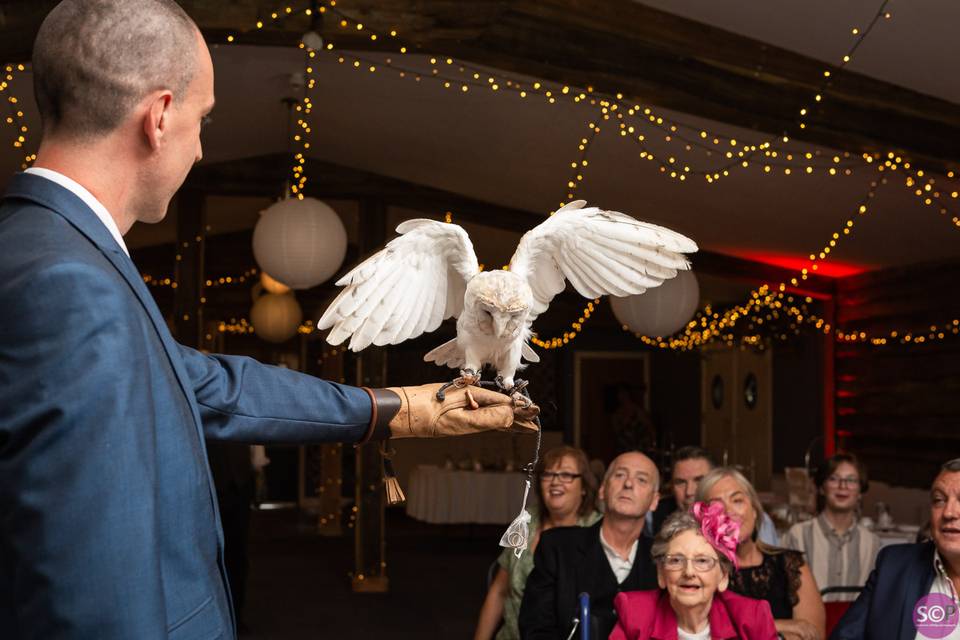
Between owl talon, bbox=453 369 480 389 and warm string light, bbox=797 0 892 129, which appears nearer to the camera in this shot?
owl talon, bbox=453 369 480 389

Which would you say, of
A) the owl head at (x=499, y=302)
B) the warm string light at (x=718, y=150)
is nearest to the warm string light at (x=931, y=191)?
the warm string light at (x=718, y=150)

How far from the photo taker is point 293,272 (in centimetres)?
423

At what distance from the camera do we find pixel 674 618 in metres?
2.39

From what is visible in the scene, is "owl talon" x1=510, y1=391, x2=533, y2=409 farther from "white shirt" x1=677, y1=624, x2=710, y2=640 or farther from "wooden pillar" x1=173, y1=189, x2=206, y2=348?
"wooden pillar" x1=173, y1=189, x2=206, y2=348

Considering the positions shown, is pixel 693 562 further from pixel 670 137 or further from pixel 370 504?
pixel 370 504

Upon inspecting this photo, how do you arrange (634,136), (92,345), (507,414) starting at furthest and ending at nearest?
(634,136) → (507,414) → (92,345)

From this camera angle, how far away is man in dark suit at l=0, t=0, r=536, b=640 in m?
0.70

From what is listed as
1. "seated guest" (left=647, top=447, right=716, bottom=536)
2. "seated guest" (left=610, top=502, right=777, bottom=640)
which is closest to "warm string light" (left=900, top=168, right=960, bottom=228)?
"seated guest" (left=647, top=447, right=716, bottom=536)

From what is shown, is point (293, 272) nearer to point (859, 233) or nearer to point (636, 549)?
point (636, 549)

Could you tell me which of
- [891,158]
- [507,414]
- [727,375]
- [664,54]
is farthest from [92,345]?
[727,375]

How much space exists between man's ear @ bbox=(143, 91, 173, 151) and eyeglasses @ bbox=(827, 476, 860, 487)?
3718 millimetres

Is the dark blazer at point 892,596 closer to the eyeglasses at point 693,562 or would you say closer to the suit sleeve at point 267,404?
the eyeglasses at point 693,562

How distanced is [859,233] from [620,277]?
16.9 feet

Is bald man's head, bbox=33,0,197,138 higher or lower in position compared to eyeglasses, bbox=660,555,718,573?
higher
